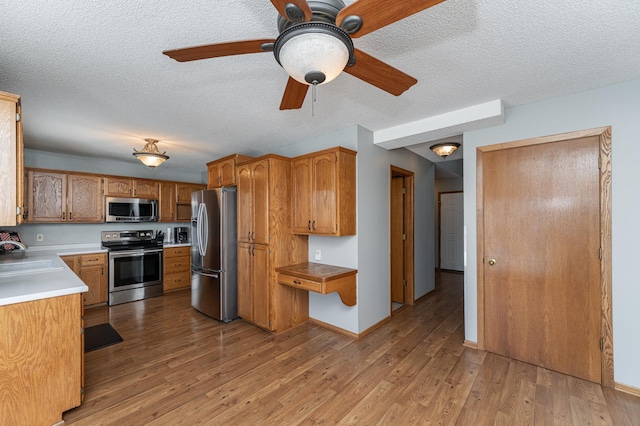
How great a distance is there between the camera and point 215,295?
3.81 m

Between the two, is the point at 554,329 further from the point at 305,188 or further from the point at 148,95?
the point at 148,95

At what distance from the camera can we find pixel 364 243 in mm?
3365

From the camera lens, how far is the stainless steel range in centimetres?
455

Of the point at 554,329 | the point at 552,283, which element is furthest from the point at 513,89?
the point at 554,329

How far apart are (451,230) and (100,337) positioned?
23.2 ft

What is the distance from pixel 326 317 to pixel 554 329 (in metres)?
2.31

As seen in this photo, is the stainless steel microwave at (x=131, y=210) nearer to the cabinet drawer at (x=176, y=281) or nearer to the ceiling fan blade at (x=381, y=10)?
the cabinet drawer at (x=176, y=281)

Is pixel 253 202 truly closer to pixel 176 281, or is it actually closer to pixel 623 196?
pixel 176 281

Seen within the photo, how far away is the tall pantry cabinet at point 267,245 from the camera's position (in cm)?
339

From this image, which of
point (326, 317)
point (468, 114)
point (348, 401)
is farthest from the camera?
point (326, 317)

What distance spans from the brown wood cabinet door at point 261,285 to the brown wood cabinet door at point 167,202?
2904 millimetres

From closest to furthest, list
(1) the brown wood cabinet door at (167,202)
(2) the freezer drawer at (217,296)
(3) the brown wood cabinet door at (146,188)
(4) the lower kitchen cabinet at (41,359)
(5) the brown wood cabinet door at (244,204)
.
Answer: (4) the lower kitchen cabinet at (41,359) < (5) the brown wood cabinet door at (244,204) < (2) the freezer drawer at (217,296) < (3) the brown wood cabinet door at (146,188) < (1) the brown wood cabinet door at (167,202)

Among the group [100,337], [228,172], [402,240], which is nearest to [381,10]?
[228,172]

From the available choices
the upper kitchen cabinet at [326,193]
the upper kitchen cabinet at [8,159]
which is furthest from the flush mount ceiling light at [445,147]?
the upper kitchen cabinet at [8,159]
